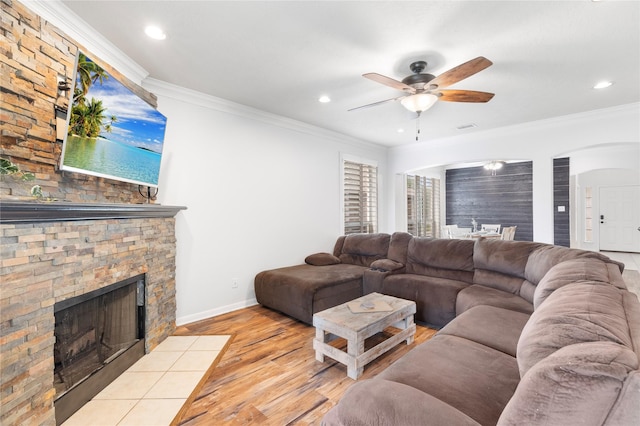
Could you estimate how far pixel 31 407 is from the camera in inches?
58.4

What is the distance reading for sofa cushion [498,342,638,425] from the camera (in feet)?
2.07

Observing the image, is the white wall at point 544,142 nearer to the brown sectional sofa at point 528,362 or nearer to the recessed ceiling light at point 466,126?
the recessed ceiling light at point 466,126

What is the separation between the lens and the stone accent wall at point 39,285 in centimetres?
139

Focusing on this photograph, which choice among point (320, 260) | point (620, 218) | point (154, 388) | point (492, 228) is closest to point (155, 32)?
point (154, 388)

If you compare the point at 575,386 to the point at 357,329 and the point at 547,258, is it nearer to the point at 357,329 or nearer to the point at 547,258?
the point at 357,329

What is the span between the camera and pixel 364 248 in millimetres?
4441

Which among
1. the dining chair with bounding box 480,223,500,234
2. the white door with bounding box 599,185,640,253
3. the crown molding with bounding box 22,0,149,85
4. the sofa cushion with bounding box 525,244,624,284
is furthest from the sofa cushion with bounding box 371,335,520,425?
the white door with bounding box 599,185,640,253

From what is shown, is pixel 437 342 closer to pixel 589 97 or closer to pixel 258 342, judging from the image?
pixel 258 342

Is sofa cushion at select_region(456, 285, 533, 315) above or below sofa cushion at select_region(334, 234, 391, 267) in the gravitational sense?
below

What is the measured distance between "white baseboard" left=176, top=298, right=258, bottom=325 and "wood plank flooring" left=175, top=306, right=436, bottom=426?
0.10 metres

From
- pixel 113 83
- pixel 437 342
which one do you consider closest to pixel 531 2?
pixel 437 342

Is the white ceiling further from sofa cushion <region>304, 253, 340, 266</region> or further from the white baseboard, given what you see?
the white baseboard

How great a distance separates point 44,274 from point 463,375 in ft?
7.51

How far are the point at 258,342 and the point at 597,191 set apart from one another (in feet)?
33.7
